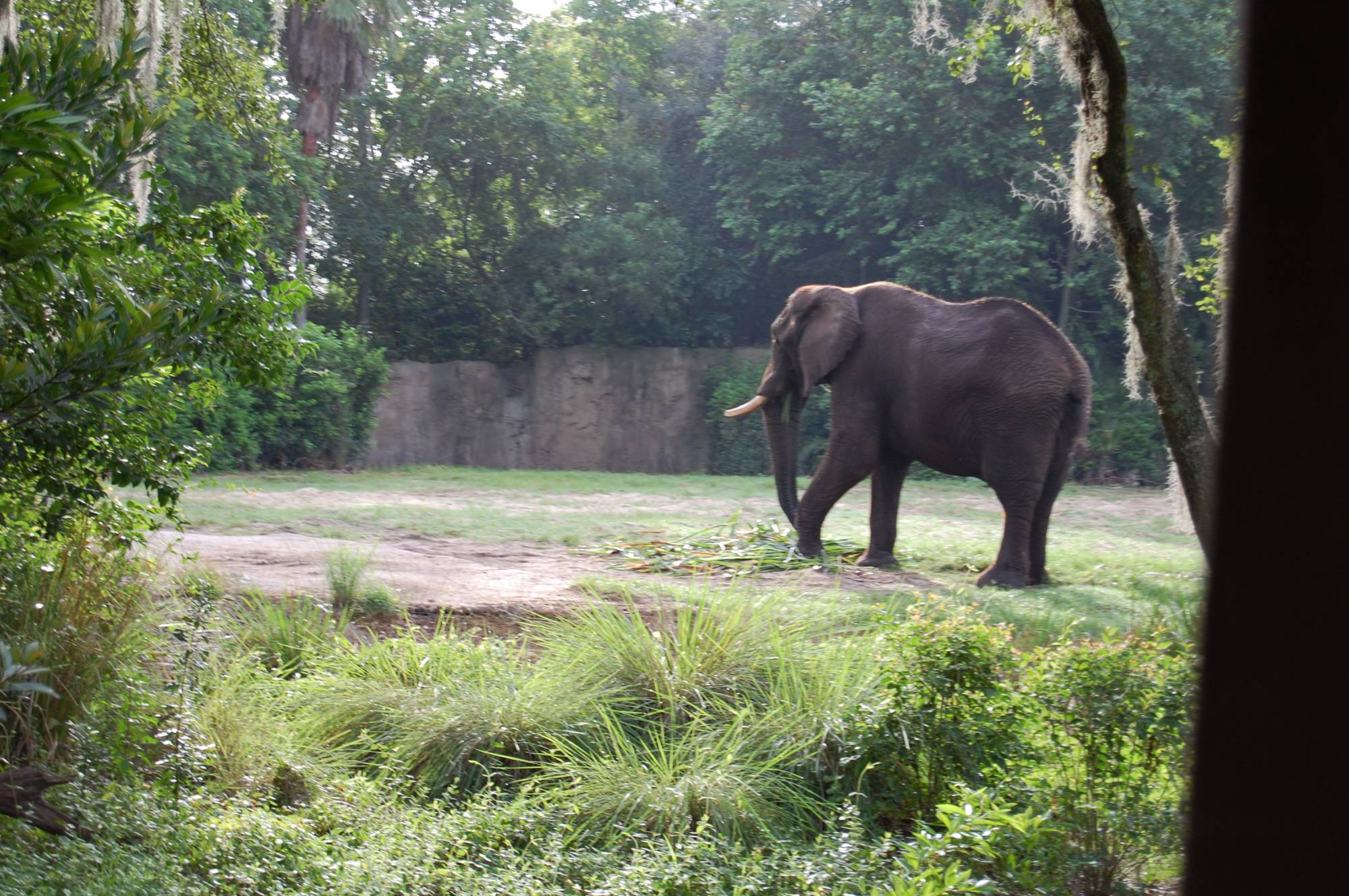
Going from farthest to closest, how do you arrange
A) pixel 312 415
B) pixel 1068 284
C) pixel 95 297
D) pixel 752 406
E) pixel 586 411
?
pixel 586 411
pixel 1068 284
pixel 312 415
pixel 752 406
pixel 95 297

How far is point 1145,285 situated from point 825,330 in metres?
5.62

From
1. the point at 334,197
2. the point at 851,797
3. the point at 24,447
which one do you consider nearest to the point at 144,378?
the point at 24,447

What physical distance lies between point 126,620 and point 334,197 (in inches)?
884

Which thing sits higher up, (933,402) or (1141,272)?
(1141,272)

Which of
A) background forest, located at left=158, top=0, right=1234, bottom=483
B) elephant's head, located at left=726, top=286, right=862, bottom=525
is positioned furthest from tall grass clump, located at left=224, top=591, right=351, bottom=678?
background forest, located at left=158, top=0, right=1234, bottom=483

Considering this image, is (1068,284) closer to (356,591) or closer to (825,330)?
(825,330)

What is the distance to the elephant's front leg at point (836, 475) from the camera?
1040cm

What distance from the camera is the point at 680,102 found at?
29266mm

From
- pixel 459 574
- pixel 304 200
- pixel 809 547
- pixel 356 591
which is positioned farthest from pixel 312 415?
pixel 356 591

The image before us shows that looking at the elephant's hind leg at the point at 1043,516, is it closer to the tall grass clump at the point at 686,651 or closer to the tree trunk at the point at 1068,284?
the tall grass clump at the point at 686,651

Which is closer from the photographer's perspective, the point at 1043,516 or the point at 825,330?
the point at 1043,516

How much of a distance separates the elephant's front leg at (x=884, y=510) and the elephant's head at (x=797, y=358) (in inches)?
34.5

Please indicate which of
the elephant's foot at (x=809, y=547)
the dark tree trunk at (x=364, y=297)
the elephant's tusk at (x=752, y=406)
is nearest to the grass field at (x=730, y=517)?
the elephant's foot at (x=809, y=547)

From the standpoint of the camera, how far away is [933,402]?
999cm
